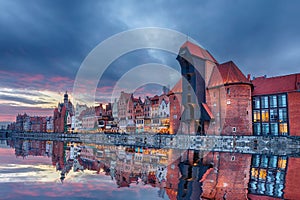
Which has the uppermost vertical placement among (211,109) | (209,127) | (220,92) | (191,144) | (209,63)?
(209,63)

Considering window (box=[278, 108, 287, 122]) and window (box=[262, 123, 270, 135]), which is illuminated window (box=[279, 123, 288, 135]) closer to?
window (box=[278, 108, 287, 122])

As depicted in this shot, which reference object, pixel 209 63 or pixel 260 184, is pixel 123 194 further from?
pixel 209 63

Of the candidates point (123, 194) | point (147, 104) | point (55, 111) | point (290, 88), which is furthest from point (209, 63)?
point (55, 111)

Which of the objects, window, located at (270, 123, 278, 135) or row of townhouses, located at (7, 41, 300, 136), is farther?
window, located at (270, 123, 278, 135)

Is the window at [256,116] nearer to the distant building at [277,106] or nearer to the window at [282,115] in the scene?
the distant building at [277,106]

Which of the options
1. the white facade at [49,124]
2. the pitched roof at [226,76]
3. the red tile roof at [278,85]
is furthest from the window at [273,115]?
the white facade at [49,124]

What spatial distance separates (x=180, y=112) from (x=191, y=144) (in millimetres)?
8320

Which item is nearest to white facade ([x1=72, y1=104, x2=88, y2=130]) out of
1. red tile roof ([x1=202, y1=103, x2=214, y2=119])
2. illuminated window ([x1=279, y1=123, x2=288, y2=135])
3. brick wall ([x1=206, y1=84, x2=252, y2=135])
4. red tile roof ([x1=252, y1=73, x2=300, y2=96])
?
red tile roof ([x1=202, y1=103, x2=214, y2=119])

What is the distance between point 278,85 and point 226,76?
8.50 m

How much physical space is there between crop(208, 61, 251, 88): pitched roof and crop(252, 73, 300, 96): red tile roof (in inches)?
148

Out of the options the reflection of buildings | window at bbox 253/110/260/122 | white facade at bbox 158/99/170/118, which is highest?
white facade at bbox 158/99/170/118

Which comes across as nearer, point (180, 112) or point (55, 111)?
point (180, 112)

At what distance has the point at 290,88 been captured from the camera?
3850cm

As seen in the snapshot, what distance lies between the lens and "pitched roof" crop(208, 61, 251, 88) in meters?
40.0
